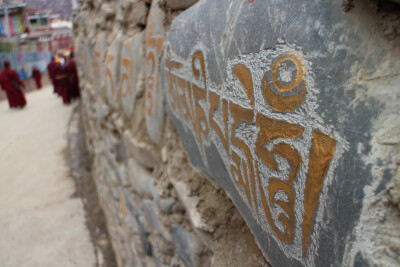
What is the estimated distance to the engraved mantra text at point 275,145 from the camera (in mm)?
333

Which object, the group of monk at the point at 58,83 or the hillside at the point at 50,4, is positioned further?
the hillside at the point at 50,4

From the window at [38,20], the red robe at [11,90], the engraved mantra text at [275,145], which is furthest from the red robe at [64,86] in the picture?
the window at [38,20]

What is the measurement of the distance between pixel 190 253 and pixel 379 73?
25.3 inches

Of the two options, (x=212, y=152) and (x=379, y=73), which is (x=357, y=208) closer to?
(x=379, y=73)

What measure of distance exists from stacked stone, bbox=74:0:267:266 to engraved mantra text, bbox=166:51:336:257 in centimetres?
21

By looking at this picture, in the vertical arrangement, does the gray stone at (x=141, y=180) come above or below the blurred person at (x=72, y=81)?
above

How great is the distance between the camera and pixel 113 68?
1.38 m

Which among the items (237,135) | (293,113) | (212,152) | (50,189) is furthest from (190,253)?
(50,189)

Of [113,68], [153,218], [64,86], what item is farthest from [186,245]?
[64,86]

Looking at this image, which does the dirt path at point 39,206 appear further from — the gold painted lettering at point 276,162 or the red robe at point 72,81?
the red robe at point 72,81

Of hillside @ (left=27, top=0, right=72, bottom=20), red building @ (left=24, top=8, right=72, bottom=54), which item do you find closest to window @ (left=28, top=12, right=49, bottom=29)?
red building @ (left=24, top=8, right=72, bottom=54)

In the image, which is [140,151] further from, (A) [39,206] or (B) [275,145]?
(A) [39,206]

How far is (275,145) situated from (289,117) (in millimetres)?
48

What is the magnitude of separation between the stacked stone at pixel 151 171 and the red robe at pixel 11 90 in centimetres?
527
